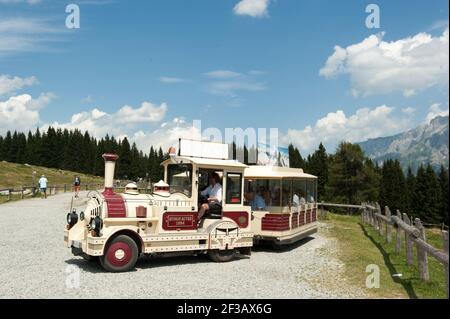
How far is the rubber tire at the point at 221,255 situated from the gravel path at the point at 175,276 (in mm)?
213

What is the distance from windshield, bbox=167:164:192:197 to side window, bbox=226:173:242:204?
45.7 inches

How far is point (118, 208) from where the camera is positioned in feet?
33.0

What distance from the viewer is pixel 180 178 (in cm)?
1166

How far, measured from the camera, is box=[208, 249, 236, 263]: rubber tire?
1147 cm

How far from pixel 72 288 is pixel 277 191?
734 cm

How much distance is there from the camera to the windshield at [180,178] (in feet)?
37.2

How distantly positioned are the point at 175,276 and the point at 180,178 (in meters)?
2.95

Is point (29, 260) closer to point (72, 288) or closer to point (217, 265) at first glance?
point (72, 288)

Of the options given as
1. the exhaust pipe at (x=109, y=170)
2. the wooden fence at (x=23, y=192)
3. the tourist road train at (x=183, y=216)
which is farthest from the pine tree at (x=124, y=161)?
the exhaust pipe at (x=109, y=170)

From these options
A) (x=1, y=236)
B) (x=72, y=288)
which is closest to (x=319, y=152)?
(x=1, y=236)

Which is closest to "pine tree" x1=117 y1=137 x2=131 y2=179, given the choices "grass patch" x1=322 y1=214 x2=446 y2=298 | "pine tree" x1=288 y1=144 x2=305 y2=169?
"pine tree" x1=288 y1=144 x2=305 y2=169

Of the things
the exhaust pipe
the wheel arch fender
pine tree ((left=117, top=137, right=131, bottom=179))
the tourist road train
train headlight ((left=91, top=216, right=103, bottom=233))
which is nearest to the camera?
train headlight ((left=91, top=216, right=103, bottom=233))

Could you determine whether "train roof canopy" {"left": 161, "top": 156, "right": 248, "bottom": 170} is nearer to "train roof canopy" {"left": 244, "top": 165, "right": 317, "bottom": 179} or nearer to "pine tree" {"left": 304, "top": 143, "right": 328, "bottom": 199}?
"train roof canopy" {"left": 244, "top": 165, "right": 317, "bottom": 179}

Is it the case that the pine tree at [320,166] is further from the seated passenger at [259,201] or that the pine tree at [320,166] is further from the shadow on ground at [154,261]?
the shadow on ground at [154,261]
